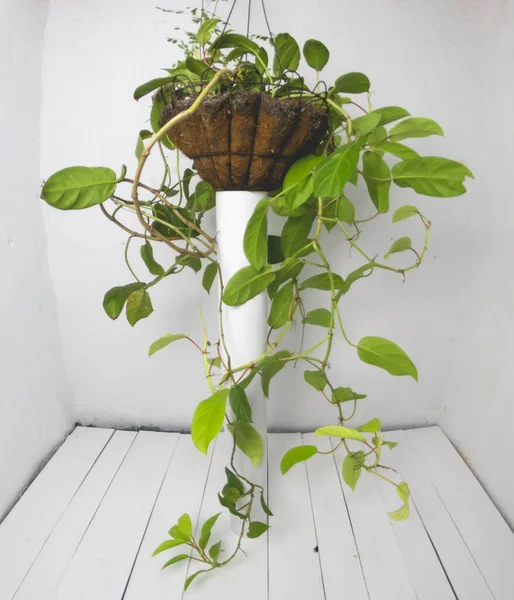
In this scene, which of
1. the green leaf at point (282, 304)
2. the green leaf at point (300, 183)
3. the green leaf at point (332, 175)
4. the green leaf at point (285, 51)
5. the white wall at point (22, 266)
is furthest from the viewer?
the white wall at point (22, 266)

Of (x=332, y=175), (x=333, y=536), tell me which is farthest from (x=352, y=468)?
(x=332, y=175)

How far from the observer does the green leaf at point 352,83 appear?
2.24 feet

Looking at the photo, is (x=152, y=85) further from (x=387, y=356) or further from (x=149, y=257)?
(x=387, y=356)

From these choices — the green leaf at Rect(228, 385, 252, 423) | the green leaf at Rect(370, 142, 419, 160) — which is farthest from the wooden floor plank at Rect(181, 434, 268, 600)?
the green leaf at Rect(370, 142, 419, 160)

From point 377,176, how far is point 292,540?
0.78 meters

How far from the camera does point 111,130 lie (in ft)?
3.61

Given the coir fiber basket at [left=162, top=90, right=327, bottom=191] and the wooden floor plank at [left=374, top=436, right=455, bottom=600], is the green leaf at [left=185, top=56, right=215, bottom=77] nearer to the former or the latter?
the coir fiber basket at [left=162, top=90, right=327, bottom=191]

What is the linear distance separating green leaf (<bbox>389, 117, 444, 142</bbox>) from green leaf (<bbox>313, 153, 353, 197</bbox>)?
201mm

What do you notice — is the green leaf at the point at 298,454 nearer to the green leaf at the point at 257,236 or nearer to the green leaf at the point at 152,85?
the green leaf at the point at 257,236

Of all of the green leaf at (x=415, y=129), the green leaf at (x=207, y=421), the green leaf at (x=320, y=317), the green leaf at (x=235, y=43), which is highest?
the green leaf at (x=235, y=43)

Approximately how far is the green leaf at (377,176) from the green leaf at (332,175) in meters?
0.19

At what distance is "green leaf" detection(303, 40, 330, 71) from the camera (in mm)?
686

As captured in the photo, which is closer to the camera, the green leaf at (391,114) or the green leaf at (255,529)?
the green leaf at (391,114)

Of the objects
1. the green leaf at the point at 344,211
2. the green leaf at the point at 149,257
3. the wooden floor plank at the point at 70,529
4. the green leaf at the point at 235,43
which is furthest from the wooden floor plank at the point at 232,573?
the green leaf at the point at 235,43
